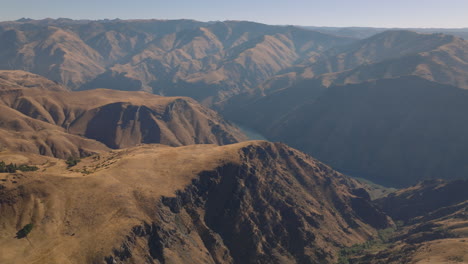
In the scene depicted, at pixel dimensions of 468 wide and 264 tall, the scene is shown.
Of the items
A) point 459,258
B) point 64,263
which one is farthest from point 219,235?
point 459,258

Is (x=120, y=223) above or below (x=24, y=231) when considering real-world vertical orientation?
below

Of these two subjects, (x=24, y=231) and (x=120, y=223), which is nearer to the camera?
(x=24, y=231)

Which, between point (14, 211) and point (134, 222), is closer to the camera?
point (14, 211)

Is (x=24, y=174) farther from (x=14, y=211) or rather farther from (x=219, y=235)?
(x=219, y=235)

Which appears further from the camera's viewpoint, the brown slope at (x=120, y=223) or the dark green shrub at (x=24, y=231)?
the brown slope at (x=120, y=223)

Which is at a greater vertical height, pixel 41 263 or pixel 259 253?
pixel 41 263

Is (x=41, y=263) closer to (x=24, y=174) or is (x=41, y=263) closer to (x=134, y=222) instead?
(x=134, y=222)

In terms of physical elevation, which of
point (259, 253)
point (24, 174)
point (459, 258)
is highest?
point (24, 174)

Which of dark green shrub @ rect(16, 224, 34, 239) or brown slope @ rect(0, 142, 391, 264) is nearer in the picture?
dark green shrub @ rect(16, 224, 34, 239)

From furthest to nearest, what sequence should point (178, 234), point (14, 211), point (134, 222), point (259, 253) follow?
1. point (259, 253)
2. point (178, 234)
3. point (134, 222)
4. point (14, 211)

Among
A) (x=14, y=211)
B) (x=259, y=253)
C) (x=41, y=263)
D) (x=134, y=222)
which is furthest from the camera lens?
(x=259, y=253)
